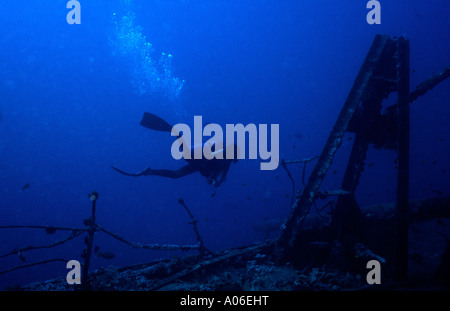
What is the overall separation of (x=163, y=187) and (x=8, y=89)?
77.2m

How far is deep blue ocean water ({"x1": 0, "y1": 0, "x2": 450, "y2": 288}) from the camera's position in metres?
68.6

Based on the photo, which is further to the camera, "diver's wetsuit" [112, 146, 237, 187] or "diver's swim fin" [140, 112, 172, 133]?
"diver's wetsuit" [112, 146, 237, 187]

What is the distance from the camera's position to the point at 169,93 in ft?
368

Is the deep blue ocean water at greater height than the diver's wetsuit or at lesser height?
greater

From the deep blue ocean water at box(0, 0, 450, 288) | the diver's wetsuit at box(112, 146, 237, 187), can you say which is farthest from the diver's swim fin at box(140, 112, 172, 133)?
the deep blue ocean water at box(0, 0, 450, 288)

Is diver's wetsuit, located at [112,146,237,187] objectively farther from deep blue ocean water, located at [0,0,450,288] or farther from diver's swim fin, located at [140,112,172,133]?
deep blue ocean water, located at [0,0,450,288]

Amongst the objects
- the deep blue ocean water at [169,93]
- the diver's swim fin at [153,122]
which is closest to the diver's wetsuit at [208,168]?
the diver's swim fin at [153,122]

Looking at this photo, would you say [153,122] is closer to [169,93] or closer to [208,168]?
[208,168]

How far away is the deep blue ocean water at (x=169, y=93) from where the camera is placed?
68.6m

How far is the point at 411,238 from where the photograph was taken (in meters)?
4.94

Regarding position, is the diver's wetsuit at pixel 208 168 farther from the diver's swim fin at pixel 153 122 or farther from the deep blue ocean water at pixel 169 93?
the deep blue ocean water at pixel 169 93
